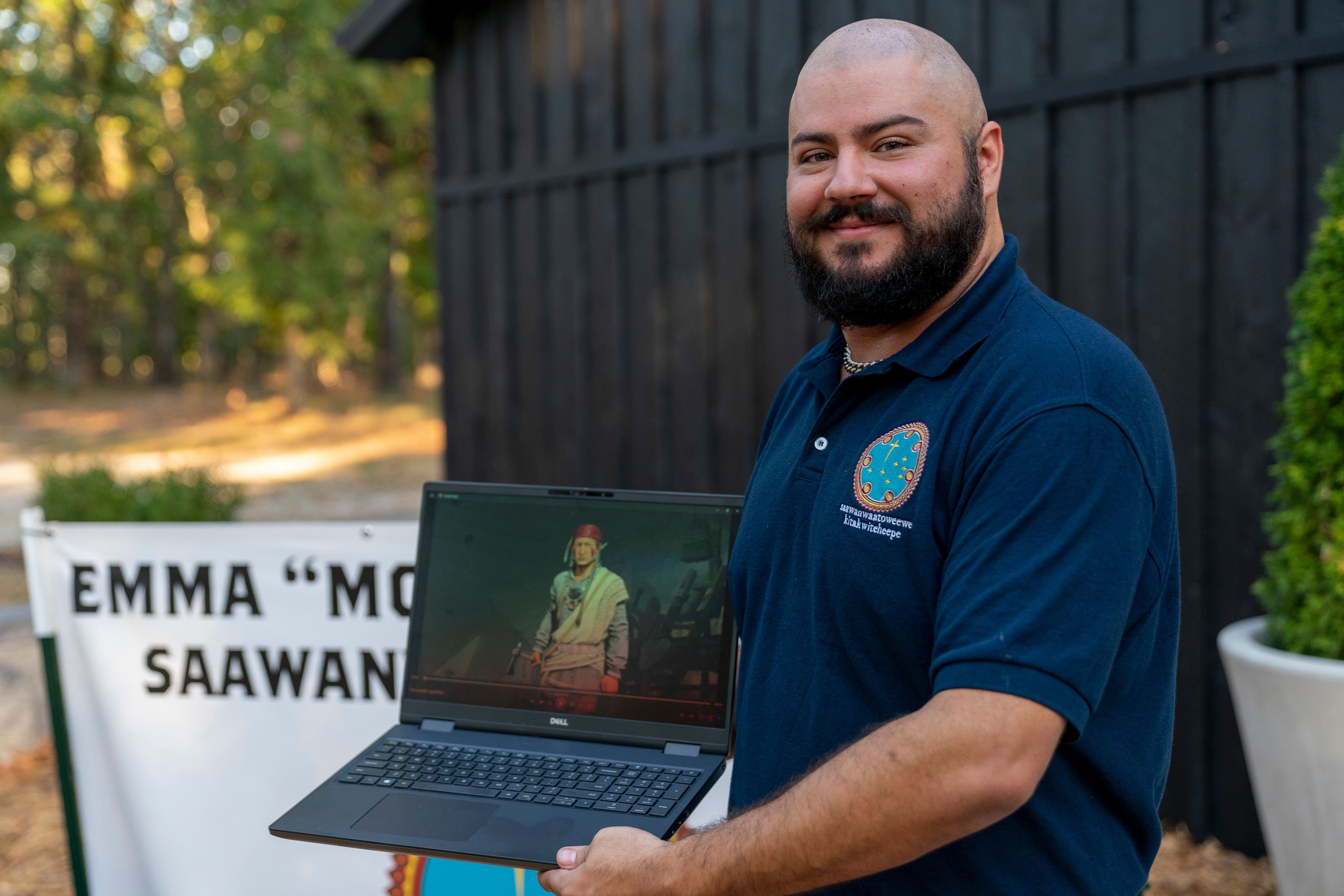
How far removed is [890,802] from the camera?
4.15 feet

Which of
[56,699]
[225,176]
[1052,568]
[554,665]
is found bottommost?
[56,699]

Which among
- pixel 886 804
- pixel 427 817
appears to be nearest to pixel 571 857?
pixel 427 817

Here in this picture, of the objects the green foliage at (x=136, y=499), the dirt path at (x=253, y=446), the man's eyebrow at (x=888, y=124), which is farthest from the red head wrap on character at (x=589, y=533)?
the dirt path at (x=253, y=446)

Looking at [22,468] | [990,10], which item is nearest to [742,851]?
[990,10]

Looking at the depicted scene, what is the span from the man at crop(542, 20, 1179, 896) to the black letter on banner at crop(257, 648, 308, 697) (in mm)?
1900

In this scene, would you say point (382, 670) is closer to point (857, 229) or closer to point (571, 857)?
point (571, 857)

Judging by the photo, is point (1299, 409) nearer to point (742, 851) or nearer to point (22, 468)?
point (742, 851)

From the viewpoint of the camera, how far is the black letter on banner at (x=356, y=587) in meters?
3.24

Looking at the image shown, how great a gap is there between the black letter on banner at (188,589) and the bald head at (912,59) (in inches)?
98.8

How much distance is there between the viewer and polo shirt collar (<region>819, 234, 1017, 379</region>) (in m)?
1.48

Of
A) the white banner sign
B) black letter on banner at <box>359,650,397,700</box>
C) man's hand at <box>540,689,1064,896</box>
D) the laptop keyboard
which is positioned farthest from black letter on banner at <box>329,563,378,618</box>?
man's hand at <box>540,689,1064,896</box>

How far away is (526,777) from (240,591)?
5.63 ft

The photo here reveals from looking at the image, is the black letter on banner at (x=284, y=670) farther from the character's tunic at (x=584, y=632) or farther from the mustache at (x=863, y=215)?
the mustache at (x=863, y=215)

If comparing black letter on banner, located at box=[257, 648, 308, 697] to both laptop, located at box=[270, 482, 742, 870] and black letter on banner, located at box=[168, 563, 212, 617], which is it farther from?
laptop, located at box=[270, 482, 742, 870]
